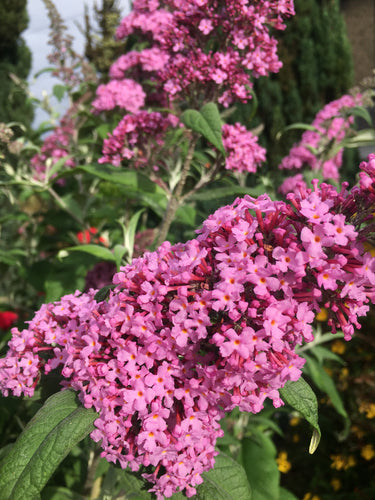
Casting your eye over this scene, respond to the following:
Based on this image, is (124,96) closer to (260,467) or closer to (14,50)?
(260,467)

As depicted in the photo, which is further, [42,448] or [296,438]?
[296,438]

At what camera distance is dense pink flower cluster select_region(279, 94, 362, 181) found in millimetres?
2881

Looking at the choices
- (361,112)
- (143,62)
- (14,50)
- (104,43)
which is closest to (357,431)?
(361,112)

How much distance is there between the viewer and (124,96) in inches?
103

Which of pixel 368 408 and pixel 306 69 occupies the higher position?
pixel 306 69

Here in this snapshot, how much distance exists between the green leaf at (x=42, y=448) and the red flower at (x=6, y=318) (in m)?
1.99

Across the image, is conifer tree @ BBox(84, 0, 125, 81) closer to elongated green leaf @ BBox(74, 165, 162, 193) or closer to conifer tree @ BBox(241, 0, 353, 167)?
conifer tree @ BBox(241, 0, 353, 167)

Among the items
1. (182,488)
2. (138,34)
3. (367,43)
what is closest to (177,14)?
(138,34)

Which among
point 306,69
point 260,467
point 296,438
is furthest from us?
point 306,69

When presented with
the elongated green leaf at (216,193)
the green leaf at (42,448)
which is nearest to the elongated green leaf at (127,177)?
the elongated green leaf at (216,193)

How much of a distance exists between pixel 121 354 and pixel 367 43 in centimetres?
1155

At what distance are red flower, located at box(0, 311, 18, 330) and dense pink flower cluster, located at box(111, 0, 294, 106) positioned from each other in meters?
1.79

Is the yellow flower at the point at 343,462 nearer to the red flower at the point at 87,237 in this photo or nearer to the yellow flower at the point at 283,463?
the yellow flower at the point at 283,463

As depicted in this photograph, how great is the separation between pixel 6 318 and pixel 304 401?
2.33 m
